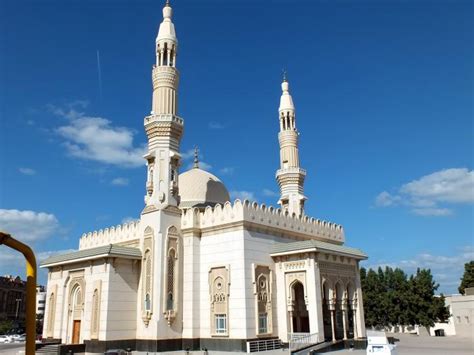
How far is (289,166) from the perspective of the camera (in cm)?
3406

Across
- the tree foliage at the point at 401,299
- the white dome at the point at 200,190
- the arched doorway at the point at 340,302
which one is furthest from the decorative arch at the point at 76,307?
the tree foliage at the point at 401,299

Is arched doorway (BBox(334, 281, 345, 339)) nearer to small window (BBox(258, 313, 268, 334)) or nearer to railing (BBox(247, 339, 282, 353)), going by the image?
railing (BBox(247, 339, 282, 353))

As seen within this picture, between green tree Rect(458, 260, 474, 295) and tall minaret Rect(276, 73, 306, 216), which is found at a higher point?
tall minaret Rect(276, 73, 306, 216)

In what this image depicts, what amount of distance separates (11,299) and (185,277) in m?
59.0

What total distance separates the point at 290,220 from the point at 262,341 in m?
8.14

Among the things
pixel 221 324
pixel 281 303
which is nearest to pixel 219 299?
pixel 221 324

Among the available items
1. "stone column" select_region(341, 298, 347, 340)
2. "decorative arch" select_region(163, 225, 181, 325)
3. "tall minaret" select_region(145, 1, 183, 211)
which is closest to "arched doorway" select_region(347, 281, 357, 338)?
"stone column" select_region(341, 298, 347, 340)

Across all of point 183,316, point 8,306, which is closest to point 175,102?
point 183,316

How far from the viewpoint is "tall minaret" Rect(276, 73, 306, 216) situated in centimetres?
3355

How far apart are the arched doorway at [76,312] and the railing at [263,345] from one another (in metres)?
10.5

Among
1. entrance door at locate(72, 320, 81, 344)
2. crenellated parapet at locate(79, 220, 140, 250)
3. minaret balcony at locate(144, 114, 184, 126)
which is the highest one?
minaret balcony at locate(144, 114, 184, 126)

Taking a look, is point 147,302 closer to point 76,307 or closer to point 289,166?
point 76,307

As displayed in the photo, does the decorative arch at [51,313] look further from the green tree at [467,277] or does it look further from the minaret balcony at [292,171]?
the green tree at [467,277]

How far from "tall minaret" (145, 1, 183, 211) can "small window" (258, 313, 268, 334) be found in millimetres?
8291
